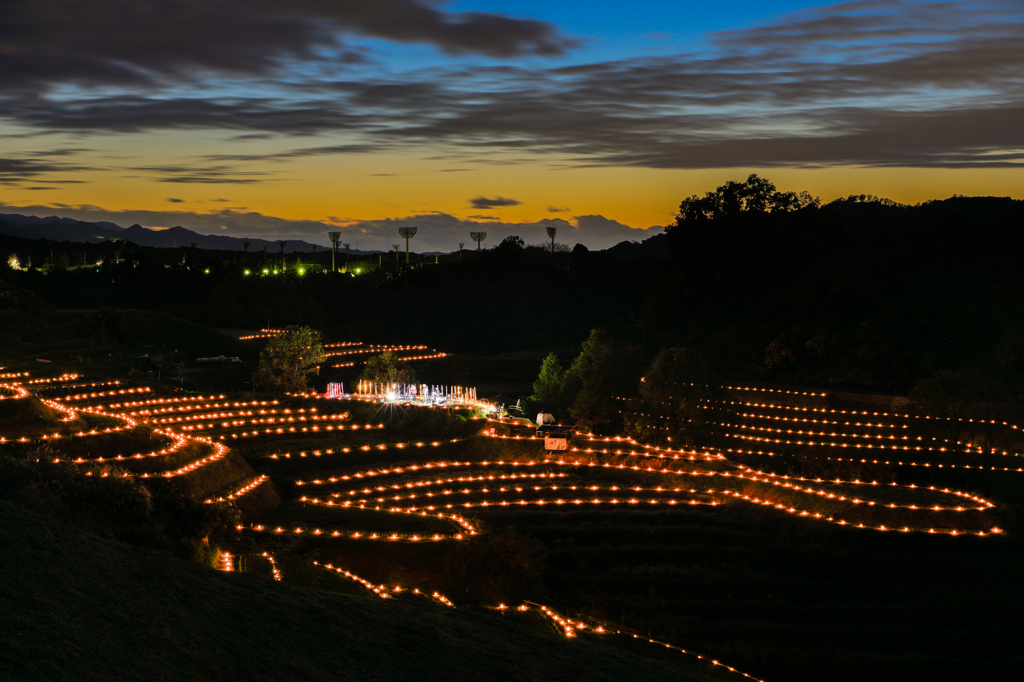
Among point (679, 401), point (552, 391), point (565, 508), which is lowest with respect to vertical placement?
point (565, 508)

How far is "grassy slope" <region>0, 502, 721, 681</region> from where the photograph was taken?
28.6ft

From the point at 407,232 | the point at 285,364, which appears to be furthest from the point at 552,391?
the point at 407,232

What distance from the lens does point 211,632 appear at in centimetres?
1066

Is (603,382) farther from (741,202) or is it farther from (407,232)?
(407,232)

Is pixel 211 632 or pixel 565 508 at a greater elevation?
pixel 211 632

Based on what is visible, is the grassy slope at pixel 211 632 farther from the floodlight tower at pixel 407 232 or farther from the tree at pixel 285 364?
the floodlight tower at pixel 407 232

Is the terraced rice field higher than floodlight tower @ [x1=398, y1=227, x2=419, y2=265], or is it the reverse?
floodlight tower @ [x1=398, y1=227, x2=419, y2=265]

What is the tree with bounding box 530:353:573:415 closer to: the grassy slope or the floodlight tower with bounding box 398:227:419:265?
the grassy slope

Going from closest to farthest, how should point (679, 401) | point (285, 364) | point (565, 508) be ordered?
1. point (565, 508)
2. point (679, 401)
3. point (285, 364)

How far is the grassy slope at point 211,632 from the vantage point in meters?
8.70

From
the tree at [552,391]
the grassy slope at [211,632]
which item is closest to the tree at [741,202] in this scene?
the tree at [552,391]

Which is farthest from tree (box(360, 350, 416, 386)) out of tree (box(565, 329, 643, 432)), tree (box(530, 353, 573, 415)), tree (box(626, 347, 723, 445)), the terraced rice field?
tree (box(626, 347, 723, 445))

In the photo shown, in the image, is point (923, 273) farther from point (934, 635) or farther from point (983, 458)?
point (934, 635)

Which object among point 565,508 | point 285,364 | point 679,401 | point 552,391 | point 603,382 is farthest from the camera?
point 285,364
